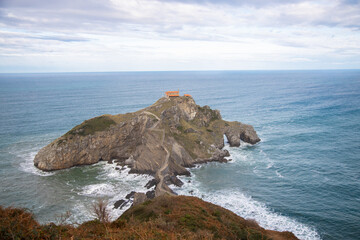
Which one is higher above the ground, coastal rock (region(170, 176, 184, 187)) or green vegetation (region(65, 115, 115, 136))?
green vegetation (region(65, 115, 115, 136))

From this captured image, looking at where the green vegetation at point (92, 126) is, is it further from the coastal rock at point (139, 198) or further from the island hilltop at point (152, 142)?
the coastal rock at point (139, 198)

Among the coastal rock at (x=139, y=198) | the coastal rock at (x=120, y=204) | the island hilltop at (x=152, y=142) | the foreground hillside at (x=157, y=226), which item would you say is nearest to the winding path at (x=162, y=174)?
the island hilltop at (x=152, y=142)

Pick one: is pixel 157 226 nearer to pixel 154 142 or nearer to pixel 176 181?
pixel 176 181

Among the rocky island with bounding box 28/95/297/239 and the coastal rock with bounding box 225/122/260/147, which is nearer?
the rocky island with bounding box 28/95/297/239

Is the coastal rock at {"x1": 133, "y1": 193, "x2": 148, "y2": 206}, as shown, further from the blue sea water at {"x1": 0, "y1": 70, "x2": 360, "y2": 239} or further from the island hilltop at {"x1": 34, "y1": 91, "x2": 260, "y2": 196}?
the island hilltop at {"x1": 34, "y1": 91, "x2": 260, "y2": 196}

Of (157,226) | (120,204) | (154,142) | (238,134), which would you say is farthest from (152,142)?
(157,226)

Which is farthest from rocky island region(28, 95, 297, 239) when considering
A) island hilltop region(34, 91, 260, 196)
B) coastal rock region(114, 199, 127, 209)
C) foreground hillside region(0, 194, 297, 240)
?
foreground hillside region(0, 194, 297, 240)

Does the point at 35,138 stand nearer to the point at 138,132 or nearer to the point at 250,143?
the point at 138,132
